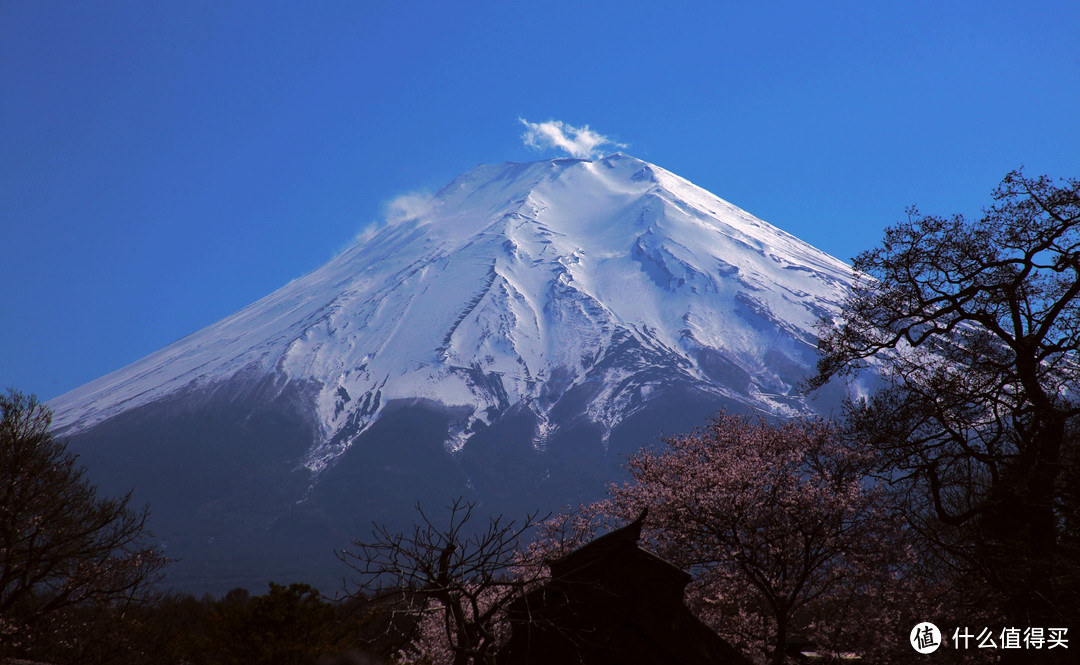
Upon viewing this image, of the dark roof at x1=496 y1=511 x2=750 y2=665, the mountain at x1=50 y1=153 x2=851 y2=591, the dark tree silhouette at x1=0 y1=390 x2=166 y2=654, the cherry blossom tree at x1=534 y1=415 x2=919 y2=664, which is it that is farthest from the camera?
the mountain at x1=50 y1=153 x2=851 y2=591

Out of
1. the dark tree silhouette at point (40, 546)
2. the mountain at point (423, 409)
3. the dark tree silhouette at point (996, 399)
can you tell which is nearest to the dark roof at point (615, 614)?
the dark tree silhouette at point (996, 399)

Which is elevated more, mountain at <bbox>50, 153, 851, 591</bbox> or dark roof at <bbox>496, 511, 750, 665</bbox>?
mountain at <bbox>50, 153, 851, 591</bbox>

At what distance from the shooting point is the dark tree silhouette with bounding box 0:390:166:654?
54.2ft

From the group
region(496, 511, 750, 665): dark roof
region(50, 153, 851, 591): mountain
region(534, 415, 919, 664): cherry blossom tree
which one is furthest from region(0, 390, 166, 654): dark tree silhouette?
region(50, 153, 851, 591): mountain

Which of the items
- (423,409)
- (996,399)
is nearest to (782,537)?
(996,399)

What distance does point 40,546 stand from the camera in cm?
1812

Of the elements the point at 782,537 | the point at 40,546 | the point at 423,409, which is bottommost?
the point at 782,537

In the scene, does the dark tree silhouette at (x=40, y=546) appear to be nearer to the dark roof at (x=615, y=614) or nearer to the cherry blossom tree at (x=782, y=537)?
the cherry blossom tree at (x=782, y=537)

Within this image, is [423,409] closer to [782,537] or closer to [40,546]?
[40,546]

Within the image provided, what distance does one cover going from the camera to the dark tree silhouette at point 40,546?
16.5 m

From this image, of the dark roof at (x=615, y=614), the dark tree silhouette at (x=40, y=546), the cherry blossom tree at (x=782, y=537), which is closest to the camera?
the dark roof at (x=615, y=614)

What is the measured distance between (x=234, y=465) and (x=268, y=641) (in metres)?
161

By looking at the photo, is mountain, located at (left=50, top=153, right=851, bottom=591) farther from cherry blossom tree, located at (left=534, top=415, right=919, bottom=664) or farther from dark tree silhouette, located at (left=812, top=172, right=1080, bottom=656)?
dark tree silhouette, located at (left=812, top=172, right=1080, bottom=656)

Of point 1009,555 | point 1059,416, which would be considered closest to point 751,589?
point 1009,555
